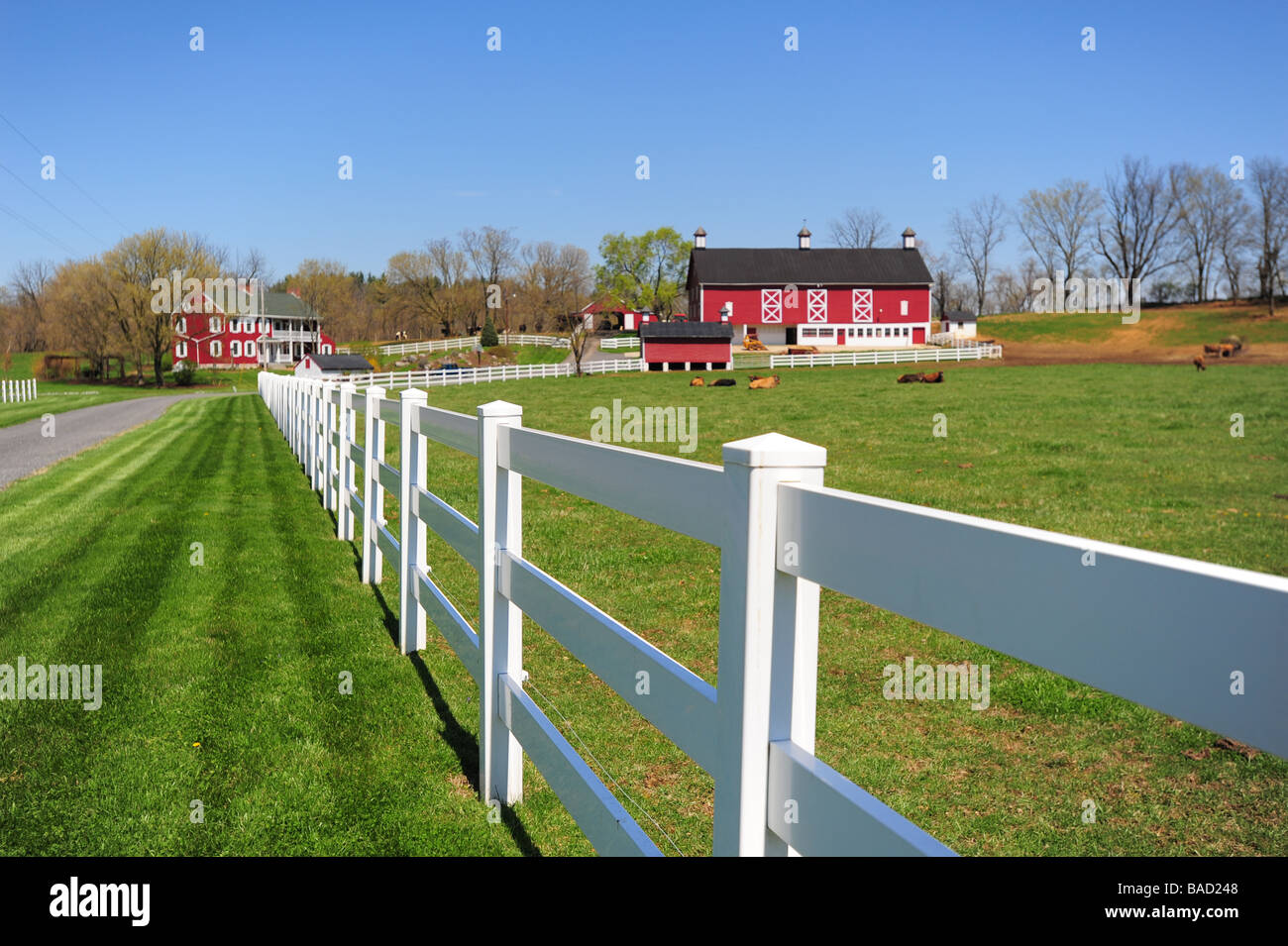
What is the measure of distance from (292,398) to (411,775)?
16786 mm

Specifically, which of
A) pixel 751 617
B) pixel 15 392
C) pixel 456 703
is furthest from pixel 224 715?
pixel 15 392

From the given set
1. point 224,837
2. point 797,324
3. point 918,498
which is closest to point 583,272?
point 797,324

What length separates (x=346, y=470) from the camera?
10734mm

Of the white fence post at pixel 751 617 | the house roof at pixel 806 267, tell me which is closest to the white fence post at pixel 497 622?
the white fence post at pixel 751 617

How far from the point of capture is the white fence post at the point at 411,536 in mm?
6637

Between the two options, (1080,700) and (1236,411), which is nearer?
(1080,700)

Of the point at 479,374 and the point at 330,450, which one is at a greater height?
the point at 479,374

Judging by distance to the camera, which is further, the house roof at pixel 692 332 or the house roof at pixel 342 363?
the house roof at pixel 342 363

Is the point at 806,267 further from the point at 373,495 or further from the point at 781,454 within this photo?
the point at 781,454

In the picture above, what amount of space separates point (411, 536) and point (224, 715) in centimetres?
185

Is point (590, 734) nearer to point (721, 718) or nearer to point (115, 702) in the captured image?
point (115, 702)

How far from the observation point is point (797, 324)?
252 feet

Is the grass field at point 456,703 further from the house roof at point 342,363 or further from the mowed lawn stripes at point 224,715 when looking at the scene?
the house roof at point 342,363

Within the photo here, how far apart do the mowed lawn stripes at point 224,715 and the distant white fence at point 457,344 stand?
250ft
